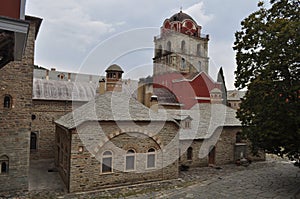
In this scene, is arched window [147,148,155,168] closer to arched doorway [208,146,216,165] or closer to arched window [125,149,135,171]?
arched window [125,149,135,171]

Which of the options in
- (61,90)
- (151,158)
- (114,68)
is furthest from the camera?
(61,90)

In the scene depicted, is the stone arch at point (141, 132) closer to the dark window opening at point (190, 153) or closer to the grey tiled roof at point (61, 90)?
the dark window opening at point (190, 153)

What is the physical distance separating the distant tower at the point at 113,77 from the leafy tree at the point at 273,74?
31.2 ft

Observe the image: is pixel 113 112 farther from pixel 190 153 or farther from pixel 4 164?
pixel 190 153

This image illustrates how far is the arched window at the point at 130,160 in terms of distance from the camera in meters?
14.7

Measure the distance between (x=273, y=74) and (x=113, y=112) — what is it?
8.73 metres

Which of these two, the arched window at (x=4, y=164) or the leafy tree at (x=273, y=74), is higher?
the leafy tree at (x=273, y=74)

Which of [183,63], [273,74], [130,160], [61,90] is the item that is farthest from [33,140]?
[183,63]

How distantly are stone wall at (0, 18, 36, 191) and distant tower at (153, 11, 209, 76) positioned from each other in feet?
81.9

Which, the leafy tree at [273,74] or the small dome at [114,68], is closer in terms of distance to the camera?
the leafy tree at [273,74]

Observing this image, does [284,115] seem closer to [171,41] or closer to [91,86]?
[91,86]

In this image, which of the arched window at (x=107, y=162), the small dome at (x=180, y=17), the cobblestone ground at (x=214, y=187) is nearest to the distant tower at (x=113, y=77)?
the arched window at (x=107, y=162)

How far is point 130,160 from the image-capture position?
1476 centimetres

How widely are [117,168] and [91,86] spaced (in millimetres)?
14379
